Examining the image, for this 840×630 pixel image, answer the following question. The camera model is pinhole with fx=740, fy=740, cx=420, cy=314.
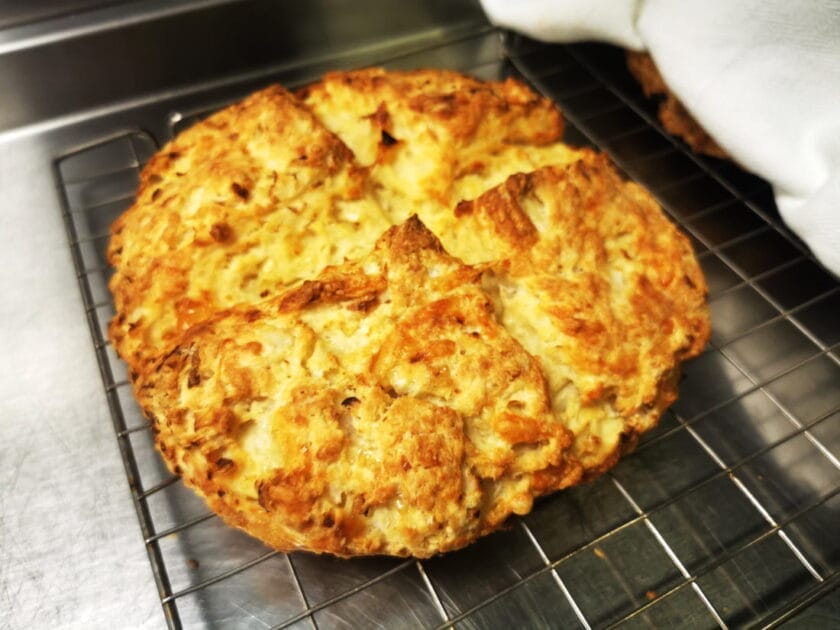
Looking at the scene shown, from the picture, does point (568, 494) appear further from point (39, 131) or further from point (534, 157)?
point (39, 131)

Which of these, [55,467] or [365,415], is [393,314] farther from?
[55,467]

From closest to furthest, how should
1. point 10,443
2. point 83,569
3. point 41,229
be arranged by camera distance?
point 83,569
point 10,443
point 41,229

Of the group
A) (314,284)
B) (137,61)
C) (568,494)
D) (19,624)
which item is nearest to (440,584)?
(568,494)

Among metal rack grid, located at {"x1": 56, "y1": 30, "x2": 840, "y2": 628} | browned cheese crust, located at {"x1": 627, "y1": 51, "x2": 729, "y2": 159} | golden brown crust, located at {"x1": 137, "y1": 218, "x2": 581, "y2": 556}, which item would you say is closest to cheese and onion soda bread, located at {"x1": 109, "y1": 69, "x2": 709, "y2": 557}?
golden brown crust, located at {"x1": 137, "y1": 218, "x2": 581, "y2": 556}

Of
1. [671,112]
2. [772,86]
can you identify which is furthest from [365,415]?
[671,112]

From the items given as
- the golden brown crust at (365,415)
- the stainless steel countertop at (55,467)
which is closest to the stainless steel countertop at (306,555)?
the stainless steel countertop at (55,467)

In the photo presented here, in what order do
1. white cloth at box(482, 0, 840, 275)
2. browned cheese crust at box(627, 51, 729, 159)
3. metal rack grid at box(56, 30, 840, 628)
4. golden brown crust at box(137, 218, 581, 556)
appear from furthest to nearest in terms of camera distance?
browned cheese crust at box(627, 51, 729, 159) < white cloth at box(482, 0, 840, 275) < metal rack grid at box(56, 30, 840, 628) < golden brown crust at box(137, 218, 581, 556)

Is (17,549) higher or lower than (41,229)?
lower

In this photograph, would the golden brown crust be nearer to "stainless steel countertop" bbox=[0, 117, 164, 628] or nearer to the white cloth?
"stainless steel countertop" bbox=[0, 117, 164, 628]
